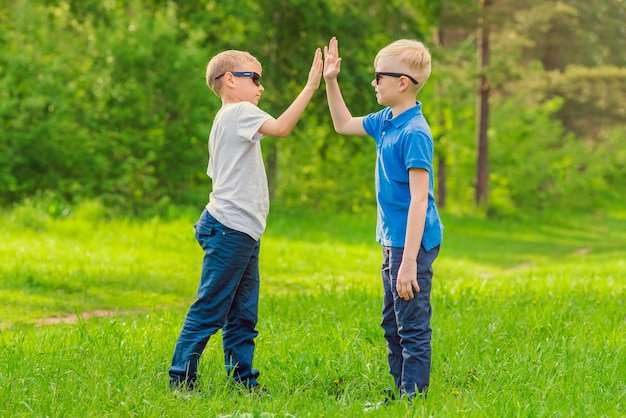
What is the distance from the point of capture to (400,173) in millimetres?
4191

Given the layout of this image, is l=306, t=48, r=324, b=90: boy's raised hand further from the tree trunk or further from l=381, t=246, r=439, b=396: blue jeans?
the tree trunk

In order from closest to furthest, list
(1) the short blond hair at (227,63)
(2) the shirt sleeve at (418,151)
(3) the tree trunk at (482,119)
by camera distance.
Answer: (2) the shirt sleeve at (418,151)
(1) the short blond hair at (227,63)
(3) the tree trunk at (482,119)

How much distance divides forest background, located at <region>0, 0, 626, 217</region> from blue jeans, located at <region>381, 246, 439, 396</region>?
10368mm

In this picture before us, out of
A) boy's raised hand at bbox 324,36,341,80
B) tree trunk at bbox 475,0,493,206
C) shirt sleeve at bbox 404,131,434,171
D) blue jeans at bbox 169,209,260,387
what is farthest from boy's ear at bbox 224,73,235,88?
tree trunk at bbox 475,0,493,206

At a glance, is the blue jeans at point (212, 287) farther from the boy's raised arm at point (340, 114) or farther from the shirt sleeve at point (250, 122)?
the boy's raised arm at point (340, 114)

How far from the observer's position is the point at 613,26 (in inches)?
1105

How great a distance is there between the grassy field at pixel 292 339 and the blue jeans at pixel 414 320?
16 centimetres

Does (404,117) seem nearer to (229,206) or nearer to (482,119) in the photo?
(229,206)

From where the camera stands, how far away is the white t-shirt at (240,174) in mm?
4316

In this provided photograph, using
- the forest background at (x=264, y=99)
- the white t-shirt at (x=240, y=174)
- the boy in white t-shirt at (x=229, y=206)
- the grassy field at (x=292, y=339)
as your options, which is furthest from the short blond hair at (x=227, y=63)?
the forest background at (x=264, y=99)

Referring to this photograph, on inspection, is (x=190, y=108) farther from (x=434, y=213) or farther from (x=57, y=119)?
(x=434, y=213)

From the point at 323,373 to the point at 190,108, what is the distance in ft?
37.5

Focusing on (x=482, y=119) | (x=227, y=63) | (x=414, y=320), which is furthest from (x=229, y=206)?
(x=482, y=119)

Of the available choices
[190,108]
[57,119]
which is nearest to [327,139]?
[190,108]
